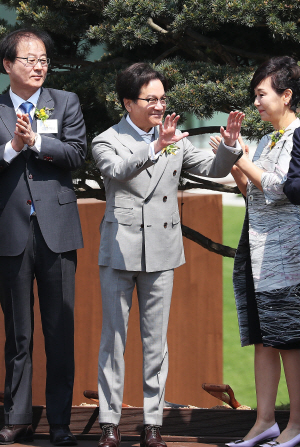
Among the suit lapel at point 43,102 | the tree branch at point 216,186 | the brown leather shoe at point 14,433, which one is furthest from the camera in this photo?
the tree branch at point 216,186

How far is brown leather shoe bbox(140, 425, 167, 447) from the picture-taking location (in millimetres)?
2574

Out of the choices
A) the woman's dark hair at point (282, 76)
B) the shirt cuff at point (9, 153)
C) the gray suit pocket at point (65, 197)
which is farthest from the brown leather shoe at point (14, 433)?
the woman's dark hair at point (282, 76)

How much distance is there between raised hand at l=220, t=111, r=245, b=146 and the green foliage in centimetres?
33

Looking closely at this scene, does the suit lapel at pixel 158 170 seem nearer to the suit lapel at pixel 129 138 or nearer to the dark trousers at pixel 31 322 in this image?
the suit lapel at pixel 129 138

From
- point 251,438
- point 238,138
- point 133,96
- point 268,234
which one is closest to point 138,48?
point 133,96

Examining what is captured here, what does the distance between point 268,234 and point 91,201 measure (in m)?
2.48

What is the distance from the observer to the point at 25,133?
2.58 m

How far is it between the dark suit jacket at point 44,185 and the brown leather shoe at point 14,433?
2.34 ft

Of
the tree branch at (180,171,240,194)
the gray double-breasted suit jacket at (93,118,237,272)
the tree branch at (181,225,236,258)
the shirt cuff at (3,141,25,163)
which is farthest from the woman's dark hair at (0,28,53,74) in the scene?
the tree branch at (181,225,236,258)

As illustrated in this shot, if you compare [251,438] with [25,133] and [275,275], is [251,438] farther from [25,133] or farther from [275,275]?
[25,133]

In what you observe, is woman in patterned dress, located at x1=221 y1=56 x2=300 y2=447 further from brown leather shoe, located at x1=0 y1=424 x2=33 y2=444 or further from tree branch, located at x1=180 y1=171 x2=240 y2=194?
tree branch, located at x1=180 y1=171 x2=240 y2=194

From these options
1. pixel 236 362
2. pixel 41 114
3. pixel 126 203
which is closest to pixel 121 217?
pixel 126 203

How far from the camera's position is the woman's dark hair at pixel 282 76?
260 centimetres

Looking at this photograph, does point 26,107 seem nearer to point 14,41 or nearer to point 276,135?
point 14,41
